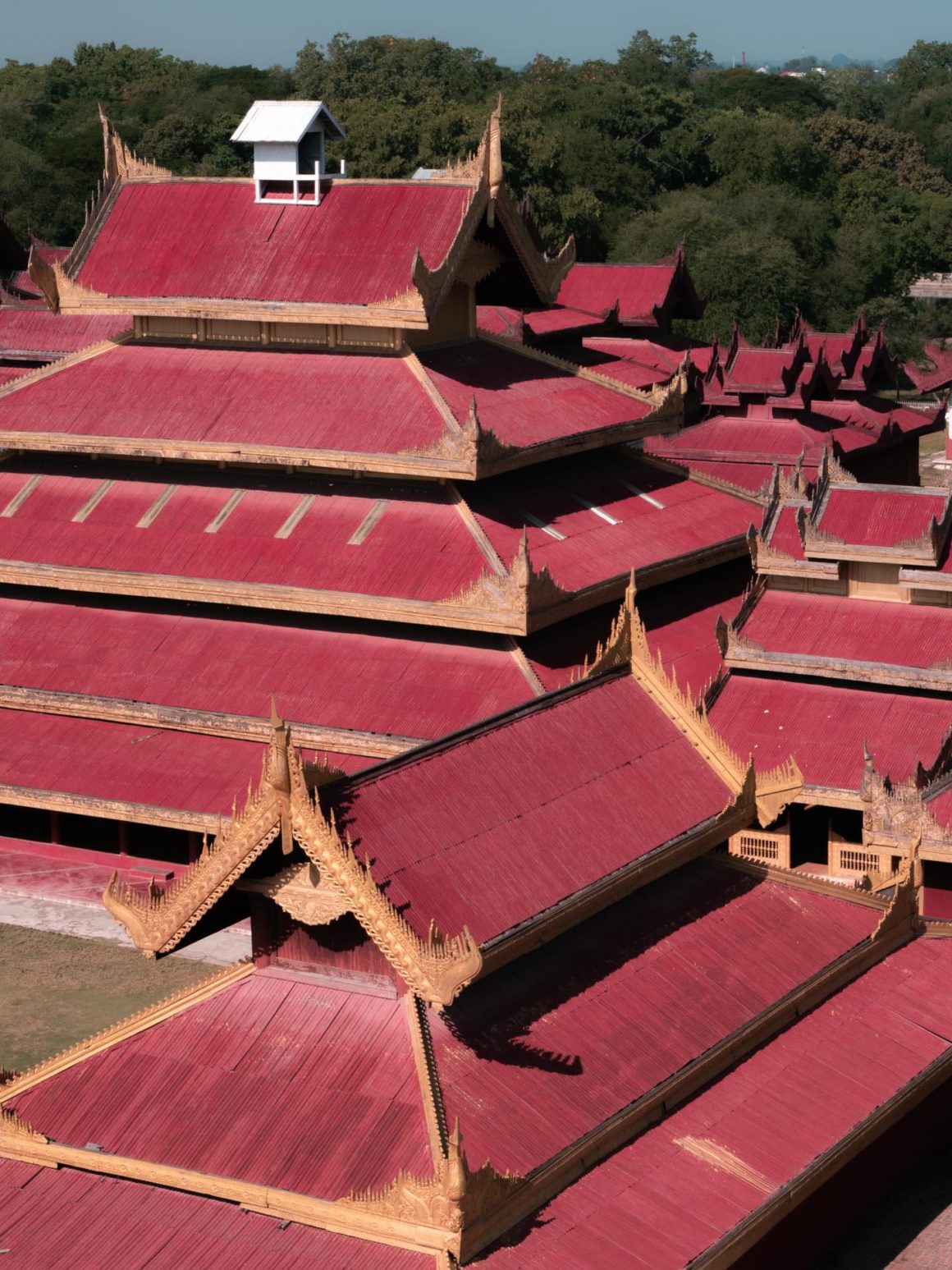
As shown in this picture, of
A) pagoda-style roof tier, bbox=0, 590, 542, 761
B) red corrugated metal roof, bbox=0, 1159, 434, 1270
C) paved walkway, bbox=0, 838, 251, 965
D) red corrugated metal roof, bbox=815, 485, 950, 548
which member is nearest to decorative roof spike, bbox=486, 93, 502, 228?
pagoda-style roof tier, bbox=0, 590, 542, 761

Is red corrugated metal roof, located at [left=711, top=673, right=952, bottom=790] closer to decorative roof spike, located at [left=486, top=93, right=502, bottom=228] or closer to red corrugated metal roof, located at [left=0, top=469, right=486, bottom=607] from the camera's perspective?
red corrugated metal roof, located at [left=0, top=469, right=486, bottom=607]

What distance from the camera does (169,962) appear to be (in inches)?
1132

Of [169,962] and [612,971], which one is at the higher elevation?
[612,971]

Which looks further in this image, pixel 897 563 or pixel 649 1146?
pixel 897 563

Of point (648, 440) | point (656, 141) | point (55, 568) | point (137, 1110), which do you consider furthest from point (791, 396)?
point (656, 141)

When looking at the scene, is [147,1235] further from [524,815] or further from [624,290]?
[624,290]

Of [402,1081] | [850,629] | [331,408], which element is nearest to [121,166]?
[331,408]

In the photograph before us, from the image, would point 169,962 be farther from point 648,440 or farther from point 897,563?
point 648,440

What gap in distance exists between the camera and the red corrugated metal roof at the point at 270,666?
29828mm

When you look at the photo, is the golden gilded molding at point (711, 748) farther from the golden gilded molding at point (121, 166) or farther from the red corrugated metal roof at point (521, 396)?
the golden gilded molding at point (121, 166)

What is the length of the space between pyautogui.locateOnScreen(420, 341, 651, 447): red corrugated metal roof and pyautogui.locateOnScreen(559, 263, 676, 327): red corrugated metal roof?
942 inches

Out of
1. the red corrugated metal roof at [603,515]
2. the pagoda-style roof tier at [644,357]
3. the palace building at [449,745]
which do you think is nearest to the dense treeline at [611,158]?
the pagoda-style roof tier at [644,357]

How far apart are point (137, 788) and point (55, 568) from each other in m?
4.64

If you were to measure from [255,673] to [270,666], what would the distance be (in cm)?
24
